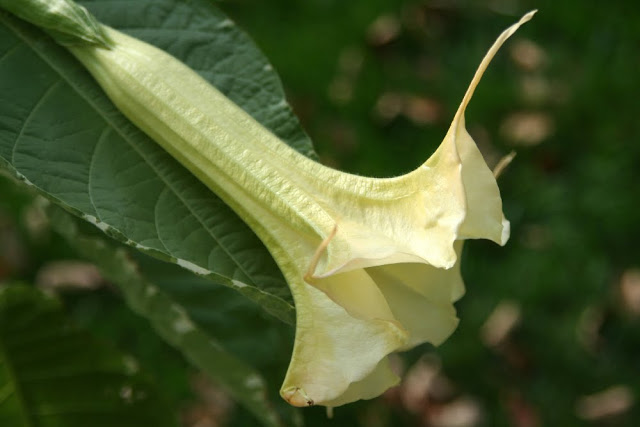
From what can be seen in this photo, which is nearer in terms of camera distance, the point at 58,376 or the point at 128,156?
the point at 128,156

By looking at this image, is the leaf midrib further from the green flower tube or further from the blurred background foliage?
the blurred background foliage

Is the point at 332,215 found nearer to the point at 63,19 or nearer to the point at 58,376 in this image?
the point at 63,19

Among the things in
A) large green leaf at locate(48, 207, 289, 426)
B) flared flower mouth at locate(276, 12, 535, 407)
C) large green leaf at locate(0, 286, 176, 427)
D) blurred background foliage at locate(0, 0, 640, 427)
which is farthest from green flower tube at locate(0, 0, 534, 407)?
blurred background foliage at locate(0, 0, 640, 427)

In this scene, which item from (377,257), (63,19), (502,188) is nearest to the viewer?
(377,257)

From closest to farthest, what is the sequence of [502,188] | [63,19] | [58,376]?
[63,19] → [58,376] → [502,188]

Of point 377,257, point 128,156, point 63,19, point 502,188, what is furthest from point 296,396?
point 502,188

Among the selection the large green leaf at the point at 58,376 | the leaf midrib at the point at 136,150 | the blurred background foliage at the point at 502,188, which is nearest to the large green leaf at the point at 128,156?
the leaf midrib at the point at 136,150

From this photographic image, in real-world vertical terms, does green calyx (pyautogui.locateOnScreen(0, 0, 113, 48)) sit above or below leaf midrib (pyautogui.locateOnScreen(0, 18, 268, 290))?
above

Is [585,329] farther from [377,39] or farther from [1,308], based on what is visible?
[1,308]
